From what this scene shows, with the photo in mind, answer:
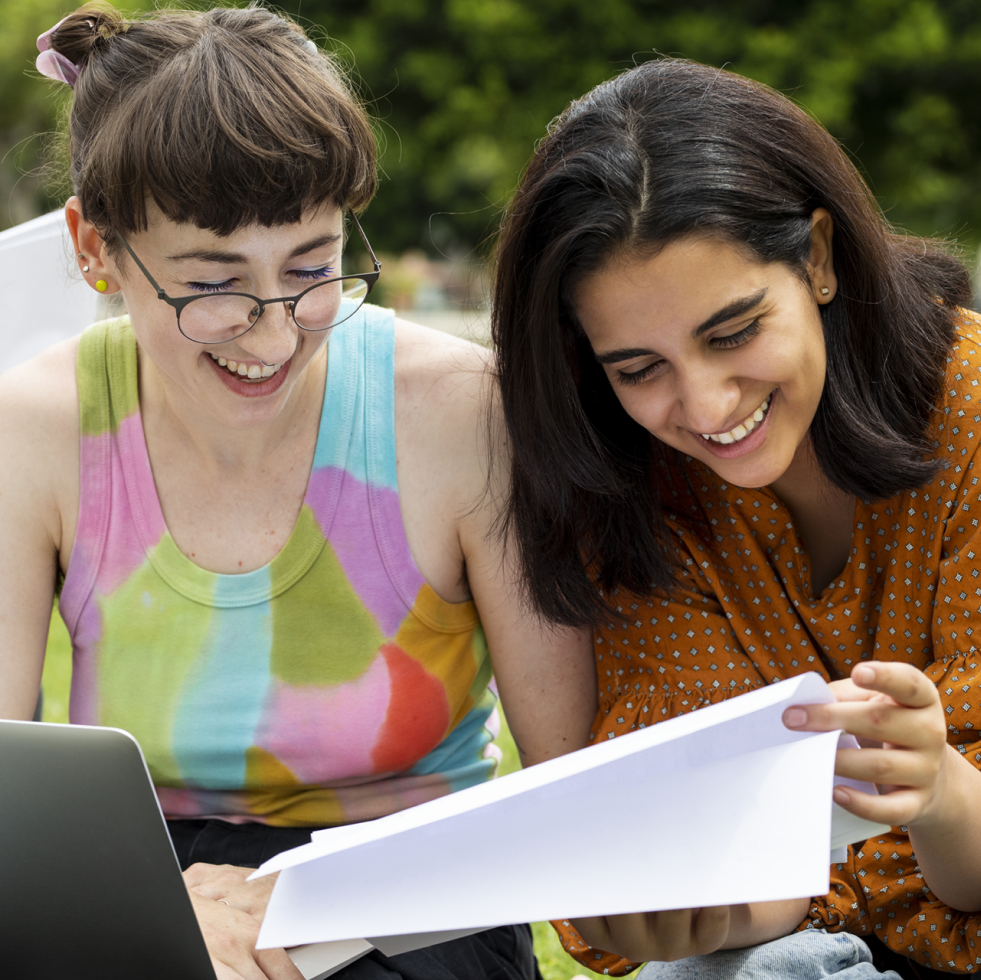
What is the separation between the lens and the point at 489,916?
3.53ft

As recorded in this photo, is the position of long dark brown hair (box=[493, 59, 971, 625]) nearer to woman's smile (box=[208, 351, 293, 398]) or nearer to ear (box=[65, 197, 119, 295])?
woman's smile (box=[208, 351, 293, 398])

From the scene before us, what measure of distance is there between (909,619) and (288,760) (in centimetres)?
90

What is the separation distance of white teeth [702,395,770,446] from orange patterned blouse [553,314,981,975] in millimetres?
184

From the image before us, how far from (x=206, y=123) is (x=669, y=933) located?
111cm

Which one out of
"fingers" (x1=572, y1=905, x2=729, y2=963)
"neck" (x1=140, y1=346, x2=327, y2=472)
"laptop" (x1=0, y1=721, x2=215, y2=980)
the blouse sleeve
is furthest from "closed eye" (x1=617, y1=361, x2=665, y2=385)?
"laptop" (x1=0, y1=721, x2=215, y2=980)

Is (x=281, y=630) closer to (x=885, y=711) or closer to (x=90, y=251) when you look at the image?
(x=90, y=251)

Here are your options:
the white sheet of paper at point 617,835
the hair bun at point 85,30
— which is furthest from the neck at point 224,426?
the white sheet of paper at point 617,835

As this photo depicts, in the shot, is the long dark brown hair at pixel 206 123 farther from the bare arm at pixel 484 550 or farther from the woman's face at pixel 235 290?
the bare arm at pixel 484 550

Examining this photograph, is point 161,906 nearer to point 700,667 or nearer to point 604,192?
point 700,667

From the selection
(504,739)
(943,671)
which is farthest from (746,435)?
(504,739)

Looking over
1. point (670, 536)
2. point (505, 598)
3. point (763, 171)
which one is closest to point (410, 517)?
point (505, 598)

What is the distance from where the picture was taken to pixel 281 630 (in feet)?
5.85

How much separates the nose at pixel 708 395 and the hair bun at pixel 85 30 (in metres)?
0.91

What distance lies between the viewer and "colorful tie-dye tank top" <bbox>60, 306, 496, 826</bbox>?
1.78m
